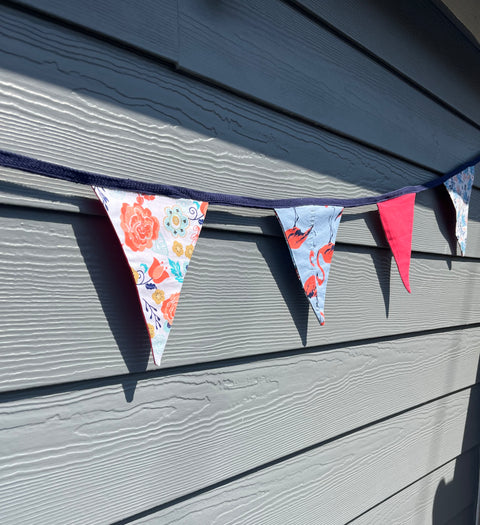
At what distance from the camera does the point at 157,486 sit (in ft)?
2.63

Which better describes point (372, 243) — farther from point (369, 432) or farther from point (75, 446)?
point (75, 446)

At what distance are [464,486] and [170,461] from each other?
1.61 metres

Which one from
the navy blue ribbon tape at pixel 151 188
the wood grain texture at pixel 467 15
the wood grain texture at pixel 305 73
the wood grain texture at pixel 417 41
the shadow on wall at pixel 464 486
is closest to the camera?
the navy blue ribbon tape at pixel 151 188

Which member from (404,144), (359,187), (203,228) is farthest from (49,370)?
(404,144)

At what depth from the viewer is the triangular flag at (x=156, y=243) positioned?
0.68 metres

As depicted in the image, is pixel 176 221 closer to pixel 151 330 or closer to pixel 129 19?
pixel 151 330

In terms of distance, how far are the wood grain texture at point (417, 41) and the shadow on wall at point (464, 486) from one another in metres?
1.15

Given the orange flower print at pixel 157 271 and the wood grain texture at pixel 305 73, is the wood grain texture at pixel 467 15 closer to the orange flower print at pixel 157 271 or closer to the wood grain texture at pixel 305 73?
the wood grain texture at pixel 305 73

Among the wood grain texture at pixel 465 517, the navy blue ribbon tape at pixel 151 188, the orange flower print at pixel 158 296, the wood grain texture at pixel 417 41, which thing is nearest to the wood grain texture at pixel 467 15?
the wood grain texture at pixel 417 41

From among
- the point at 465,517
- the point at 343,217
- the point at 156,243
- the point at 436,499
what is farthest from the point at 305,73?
the point at 465,517

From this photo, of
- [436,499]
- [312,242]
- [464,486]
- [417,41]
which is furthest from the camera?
[464,486]

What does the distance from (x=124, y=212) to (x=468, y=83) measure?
4.76 ft

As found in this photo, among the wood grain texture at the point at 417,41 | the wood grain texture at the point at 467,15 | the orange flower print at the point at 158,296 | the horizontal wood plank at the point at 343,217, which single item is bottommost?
the orange flower print at the point at 158,296

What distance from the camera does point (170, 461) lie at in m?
0.82
